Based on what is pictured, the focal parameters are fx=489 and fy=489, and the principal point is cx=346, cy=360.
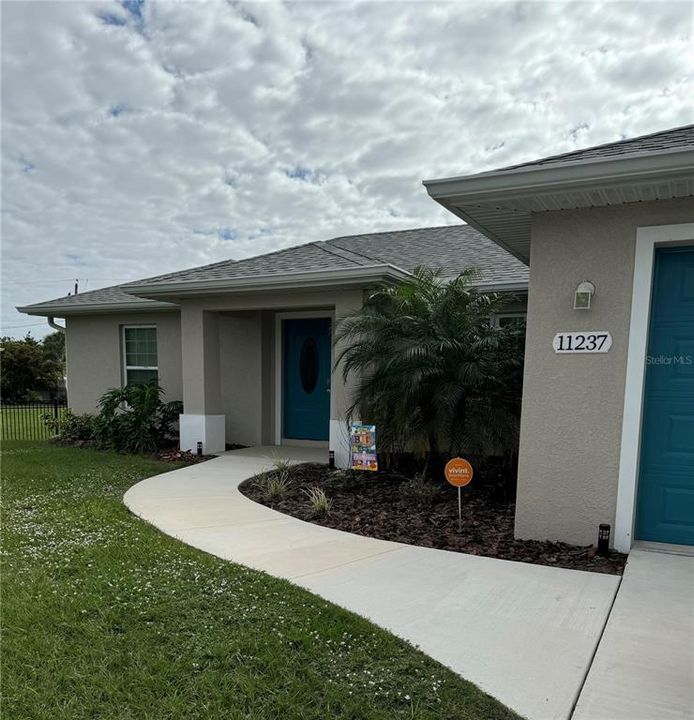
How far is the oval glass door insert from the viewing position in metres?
9.91

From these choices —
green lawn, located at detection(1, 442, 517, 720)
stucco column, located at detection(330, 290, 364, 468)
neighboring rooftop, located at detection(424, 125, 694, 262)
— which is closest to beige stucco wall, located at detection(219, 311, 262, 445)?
stucco column, located at detection(330, 290, 364, 468)

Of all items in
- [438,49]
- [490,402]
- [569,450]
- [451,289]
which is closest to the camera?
[569,450]

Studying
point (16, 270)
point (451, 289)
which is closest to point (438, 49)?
point (451, 289)

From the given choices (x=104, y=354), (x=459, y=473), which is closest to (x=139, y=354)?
(x=104, y=354)

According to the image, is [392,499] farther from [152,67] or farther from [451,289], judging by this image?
[152,67]

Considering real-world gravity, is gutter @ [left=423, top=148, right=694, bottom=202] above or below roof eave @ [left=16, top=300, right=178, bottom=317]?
above

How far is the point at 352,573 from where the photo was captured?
12.8 feet

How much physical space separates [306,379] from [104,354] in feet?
18.1

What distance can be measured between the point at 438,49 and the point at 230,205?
29.7 ft

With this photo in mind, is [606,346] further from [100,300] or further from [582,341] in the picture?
[100,300]

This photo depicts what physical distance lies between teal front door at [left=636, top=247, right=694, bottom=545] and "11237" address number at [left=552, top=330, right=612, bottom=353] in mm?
394

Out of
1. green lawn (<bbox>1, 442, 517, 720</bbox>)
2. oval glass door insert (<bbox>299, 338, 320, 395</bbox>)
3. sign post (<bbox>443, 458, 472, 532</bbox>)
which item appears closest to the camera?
green lawn (<bbox>1, 442, 517, 720</bbox>)

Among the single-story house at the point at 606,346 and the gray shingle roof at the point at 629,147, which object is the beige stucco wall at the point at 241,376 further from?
the gray shingle roof at the point at 629,147

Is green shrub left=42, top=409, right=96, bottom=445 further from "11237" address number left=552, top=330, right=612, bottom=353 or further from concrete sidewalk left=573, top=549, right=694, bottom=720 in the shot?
concrete sidewalk left=573, top=549, right=694, bottom=720
